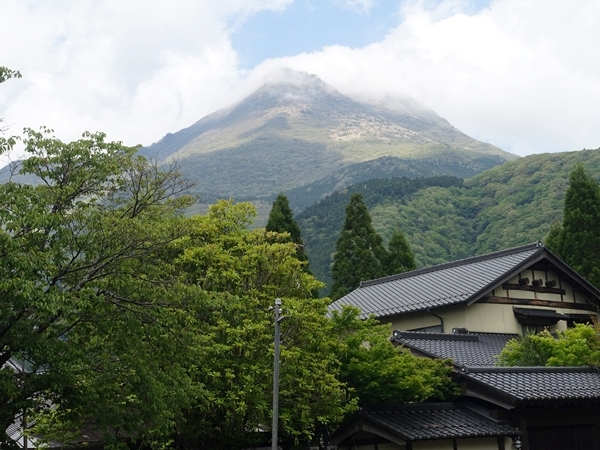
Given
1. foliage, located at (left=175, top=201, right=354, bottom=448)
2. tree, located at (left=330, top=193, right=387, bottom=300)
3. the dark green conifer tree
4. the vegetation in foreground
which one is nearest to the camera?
the vegetation in foreground

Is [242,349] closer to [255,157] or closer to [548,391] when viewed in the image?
[548,391]

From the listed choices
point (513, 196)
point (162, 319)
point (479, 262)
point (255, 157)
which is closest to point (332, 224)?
point (513, 196)

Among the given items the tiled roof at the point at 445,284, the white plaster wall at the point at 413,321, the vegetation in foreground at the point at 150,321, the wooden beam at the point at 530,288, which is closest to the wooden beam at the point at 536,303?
the wooden beam at the point at 530,288

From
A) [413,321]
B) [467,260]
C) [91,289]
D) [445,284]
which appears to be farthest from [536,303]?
[91,289]

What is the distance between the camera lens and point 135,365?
12773 mm

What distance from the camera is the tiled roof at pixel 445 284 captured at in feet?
87.2

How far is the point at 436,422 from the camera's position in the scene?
17219 mm

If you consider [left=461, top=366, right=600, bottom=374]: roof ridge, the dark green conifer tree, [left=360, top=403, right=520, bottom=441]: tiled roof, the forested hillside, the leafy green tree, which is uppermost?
the forested hillside

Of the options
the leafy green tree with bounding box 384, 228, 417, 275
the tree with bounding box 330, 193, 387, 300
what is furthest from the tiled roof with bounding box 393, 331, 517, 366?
the leafy green tree with bounding box 384, 228, 417, 275

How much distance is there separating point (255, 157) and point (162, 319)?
16971cm

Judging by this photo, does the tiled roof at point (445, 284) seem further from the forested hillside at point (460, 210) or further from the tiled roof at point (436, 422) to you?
the forested hillside at point (460, 210)

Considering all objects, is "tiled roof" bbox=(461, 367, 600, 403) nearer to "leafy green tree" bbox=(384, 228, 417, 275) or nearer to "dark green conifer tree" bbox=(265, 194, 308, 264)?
"dark green conifer tree" bbox=(265, 194, 308, 264)

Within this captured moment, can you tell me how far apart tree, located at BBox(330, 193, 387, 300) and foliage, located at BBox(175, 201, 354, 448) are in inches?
1110

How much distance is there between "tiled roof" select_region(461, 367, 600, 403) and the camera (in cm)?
1739
